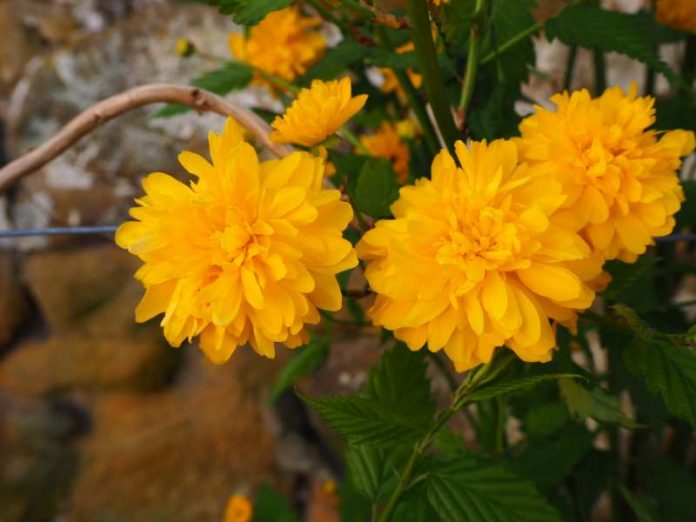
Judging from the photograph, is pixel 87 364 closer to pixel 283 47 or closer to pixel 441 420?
pixel 283 47

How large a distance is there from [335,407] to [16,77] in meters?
1.35

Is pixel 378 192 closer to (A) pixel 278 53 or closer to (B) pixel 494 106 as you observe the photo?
(B) pixel 494 106

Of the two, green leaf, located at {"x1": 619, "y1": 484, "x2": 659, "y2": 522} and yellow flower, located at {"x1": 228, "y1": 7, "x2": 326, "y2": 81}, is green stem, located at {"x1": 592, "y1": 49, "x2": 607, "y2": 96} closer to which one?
yellow flower, located at {"x1": 228, "y1": 7, "x2": 326, "y2": 81}

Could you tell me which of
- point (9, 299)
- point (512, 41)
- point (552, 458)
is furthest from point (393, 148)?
point (9, 299)

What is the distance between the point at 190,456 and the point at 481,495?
3.89ft

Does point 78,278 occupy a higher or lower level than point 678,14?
lower

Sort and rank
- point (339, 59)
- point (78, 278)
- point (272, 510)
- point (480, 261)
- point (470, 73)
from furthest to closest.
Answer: point (78, 278) < point (272, 510) < point (339, 59) < point (470, 73) < point (480, 261)

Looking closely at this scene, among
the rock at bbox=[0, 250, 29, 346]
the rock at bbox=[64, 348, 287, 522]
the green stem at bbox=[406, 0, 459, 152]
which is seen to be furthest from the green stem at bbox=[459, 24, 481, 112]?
the rock at bbox=[0, 250, 29, 346]

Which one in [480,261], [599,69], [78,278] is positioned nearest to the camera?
[480,261]

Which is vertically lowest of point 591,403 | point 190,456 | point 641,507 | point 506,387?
point 190,456

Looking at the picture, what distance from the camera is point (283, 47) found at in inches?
24.1

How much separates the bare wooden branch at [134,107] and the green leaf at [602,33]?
0.63ft

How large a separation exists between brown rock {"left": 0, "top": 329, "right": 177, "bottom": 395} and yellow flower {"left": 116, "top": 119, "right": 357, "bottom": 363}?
121 cm

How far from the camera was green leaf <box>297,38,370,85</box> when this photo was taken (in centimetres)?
53
